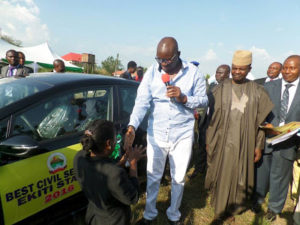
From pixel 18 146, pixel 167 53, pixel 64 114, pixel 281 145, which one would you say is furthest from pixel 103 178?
pixel 281 145

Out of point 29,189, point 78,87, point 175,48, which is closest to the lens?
point 29,189

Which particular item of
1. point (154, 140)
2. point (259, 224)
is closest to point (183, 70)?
point (154, 140)

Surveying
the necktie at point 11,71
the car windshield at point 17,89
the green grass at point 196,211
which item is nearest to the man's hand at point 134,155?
the car windshield at point 17,89

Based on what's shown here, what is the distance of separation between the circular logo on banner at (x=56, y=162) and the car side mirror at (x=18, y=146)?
227 mm

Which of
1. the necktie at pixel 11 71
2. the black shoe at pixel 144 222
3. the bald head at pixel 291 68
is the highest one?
the bald head at pixel 291 68

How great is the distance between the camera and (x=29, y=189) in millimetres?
1732

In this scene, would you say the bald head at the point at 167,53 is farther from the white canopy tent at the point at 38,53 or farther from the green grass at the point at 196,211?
the white canopy tent at the point at 38,53

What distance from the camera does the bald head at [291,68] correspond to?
8.16 feet

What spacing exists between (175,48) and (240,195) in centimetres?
193

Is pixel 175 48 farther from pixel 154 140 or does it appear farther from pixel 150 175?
pixel 150 175

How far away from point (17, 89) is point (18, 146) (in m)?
0.82

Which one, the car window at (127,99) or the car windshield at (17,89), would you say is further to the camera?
the car window at (127,99)

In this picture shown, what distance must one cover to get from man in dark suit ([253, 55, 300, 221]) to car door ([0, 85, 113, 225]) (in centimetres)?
219

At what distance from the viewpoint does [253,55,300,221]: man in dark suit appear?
253 cm
